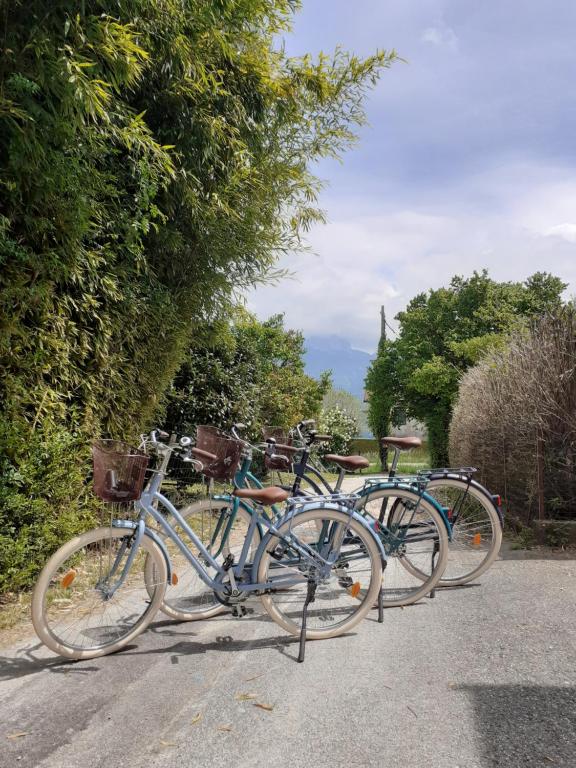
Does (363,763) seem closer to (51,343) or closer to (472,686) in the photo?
(472,686)

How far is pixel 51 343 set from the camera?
12.5 ft

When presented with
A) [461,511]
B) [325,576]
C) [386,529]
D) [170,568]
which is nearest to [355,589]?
[325,576]

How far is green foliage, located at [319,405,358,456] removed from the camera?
19.9 m

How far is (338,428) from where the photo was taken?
68.1ft

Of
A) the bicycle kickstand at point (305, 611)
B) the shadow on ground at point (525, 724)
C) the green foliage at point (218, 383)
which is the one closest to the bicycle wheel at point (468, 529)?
the bicycle kickstand at point (305, 611)

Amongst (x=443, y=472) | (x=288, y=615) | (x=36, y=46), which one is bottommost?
(x=288, y=615)

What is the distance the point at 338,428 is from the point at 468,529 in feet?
53.5

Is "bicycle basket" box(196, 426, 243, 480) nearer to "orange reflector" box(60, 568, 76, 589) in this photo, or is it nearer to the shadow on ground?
"orange reflector" box(60, 568, 76, 589)

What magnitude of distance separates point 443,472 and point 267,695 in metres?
2.16

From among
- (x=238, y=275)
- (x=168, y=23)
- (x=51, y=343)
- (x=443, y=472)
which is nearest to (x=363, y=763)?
(x=443, y=472)

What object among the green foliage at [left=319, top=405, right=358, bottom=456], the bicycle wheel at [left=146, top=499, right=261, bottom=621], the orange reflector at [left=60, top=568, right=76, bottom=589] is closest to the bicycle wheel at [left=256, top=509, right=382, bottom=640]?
the bicycle wheel at [left=146, top=499, right=261, bottom=621]

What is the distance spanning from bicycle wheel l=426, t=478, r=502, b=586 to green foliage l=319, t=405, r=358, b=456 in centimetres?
1447

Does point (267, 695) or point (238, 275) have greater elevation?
point (238, 275)

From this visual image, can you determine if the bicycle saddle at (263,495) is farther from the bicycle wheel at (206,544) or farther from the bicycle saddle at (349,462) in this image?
the bicycle saddle at (349,462)
